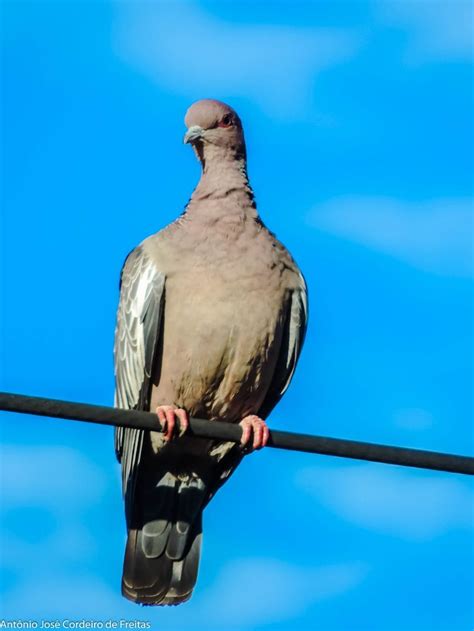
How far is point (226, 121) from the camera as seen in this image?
803cm

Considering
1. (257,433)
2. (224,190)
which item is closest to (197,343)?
(257,433)

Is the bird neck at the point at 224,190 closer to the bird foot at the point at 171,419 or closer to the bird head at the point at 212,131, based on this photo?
the bird head at the point at 212,131

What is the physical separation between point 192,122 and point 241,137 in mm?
312

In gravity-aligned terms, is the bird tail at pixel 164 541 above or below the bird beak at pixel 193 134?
below

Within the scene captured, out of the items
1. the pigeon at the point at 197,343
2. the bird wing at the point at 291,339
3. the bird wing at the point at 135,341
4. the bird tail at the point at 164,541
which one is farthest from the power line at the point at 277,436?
the bird tail at the point at 164,541

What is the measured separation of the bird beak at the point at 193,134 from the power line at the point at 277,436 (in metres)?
2.74

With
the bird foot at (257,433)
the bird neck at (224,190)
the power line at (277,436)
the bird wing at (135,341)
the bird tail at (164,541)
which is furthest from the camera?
the bird tail at (164,541)

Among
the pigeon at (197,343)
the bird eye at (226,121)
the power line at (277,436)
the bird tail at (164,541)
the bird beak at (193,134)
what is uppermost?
the bird eye at (226,121)

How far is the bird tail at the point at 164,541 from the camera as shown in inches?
304

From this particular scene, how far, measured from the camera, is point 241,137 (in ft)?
26.5

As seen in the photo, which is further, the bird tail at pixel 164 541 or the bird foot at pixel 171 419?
the bird tail at pixel 164 541

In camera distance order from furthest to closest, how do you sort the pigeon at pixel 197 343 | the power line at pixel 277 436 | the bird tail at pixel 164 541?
the bird tail at pixel 164 541, the pigeon at pixel 197 343, the power line at pixel 277 436

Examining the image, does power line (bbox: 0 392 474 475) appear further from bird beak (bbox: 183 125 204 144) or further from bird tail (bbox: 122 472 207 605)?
bird beak (bbox: 183 125 204 144)

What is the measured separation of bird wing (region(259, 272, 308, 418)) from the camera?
774 centimetres
